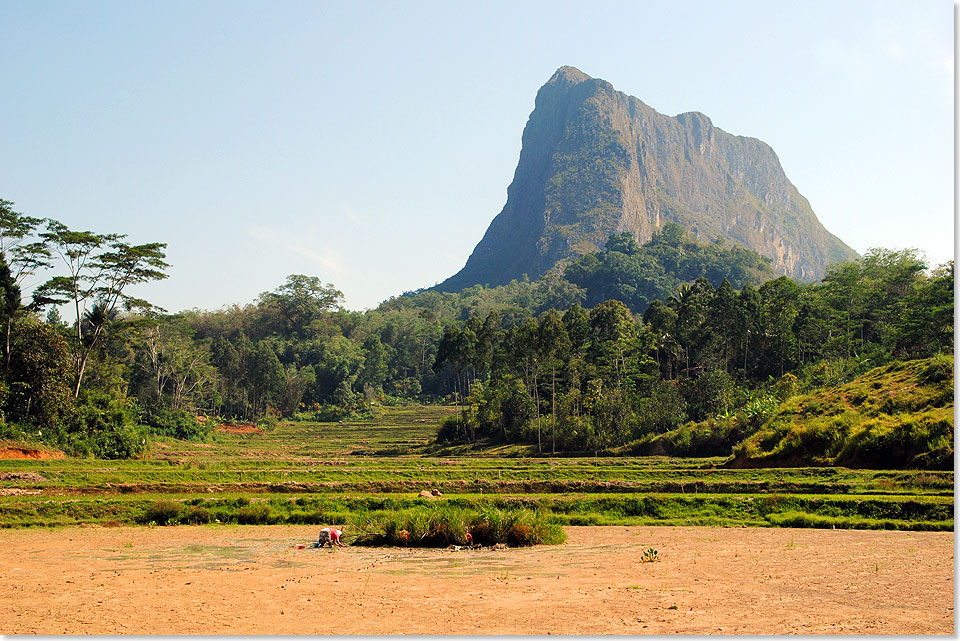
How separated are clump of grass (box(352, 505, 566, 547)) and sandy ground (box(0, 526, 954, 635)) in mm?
691

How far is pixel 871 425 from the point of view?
3034 centimetres

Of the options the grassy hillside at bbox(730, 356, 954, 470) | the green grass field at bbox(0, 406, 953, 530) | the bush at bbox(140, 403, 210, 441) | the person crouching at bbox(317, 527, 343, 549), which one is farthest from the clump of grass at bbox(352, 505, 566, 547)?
the bush at bbox(140, 403, 210, 441)

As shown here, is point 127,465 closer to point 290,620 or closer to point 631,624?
point 290,620

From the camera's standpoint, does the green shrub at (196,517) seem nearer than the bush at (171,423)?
Yes

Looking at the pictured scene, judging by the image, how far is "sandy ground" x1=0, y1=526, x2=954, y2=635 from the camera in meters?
10.1

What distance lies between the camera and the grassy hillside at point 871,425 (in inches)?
1089

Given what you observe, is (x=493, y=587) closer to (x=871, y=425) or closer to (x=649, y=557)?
(x=649, y=557)

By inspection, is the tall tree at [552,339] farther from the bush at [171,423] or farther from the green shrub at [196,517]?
the green shrub at [196,517]

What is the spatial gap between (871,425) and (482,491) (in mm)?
14997

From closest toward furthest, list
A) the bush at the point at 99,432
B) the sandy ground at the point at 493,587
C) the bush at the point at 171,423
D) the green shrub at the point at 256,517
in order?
the sandy ground at the point at 493,587 → the green shrub at the point at 256,517 → the bush at the point at 99,432 → the bush at the point at 171,423

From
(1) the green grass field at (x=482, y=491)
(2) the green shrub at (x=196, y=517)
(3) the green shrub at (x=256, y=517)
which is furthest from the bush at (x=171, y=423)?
(3) the green shrub at (x=256, y=517)

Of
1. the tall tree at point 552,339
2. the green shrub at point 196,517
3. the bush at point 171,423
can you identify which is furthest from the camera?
the bush at point 171,423

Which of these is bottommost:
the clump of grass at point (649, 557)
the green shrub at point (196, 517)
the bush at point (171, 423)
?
the green shrub at point (196, 517)

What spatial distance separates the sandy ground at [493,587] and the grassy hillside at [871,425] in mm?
10738
